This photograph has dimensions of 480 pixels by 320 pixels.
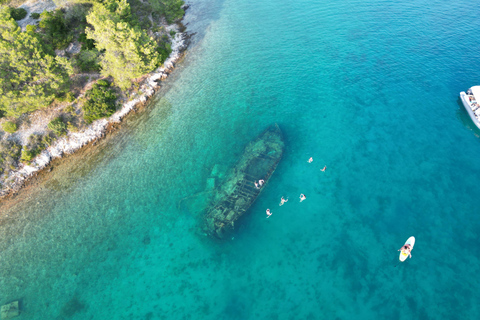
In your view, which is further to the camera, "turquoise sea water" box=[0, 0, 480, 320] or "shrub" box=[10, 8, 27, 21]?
"shrub" box=[10, 8, 27, 21]

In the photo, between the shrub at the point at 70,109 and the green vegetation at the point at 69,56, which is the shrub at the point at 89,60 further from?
the shrub at the point at 70,109

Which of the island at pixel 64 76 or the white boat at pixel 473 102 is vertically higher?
the island at pixel 64 76

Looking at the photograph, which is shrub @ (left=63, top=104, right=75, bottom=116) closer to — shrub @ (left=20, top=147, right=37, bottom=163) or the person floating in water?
shrub @ (left=20, top=147, right=37, bottom=163)

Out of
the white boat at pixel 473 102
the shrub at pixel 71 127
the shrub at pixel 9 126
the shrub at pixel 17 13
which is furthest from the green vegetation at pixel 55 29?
the white boat at pixel 473 102

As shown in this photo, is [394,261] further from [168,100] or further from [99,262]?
[168,100]

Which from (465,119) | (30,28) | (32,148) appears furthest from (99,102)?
(465,119)

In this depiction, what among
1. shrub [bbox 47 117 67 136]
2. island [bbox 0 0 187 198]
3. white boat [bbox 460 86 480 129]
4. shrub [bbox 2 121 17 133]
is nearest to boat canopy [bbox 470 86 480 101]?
white boat [bbox 460 86 480 129]

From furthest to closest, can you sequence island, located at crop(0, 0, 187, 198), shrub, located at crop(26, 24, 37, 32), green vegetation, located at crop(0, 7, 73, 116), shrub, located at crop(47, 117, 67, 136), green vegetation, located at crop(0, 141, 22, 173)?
shrub, located at crop(26, 24, 37, 32) < shrub, located at crop(47, 117, 67, 136) < island, located at crop(0, 0, 187, 198) < green vegetation, located at crop(0, 141, 22, 173) < green vegetation, located at crop(0, 7, 73, 116)

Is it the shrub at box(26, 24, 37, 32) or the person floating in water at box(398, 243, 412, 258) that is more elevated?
the shrub at box(26, 24, 37, 32)
